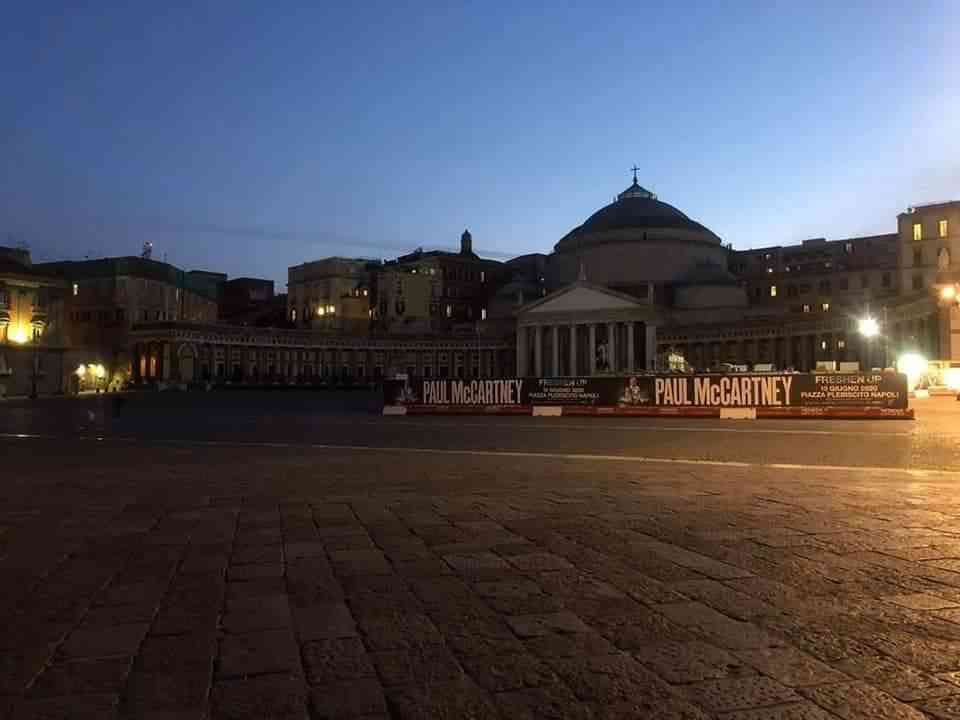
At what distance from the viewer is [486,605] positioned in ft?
18.4

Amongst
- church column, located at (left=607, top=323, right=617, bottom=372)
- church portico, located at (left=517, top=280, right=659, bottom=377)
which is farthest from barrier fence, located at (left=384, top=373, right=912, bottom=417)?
church column, located at (left=607, top=323, right=617, bottom=372)

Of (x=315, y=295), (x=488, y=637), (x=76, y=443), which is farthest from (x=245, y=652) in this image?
(x=315, y=295)

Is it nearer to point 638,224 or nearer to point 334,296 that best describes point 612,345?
point 638,224

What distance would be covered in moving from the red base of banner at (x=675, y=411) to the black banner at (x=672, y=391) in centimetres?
20

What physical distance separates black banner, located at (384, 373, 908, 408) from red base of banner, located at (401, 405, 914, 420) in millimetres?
204

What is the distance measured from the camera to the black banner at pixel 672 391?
3106 centimetres

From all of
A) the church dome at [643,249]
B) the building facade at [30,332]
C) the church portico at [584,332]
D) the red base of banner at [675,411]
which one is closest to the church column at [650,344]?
the church portico at [584,332]

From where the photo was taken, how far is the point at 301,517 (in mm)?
9453

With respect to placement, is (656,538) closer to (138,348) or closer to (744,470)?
(744,470)

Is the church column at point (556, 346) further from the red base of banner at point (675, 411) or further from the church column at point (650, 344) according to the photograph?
the red base of banner at point (675, 411)

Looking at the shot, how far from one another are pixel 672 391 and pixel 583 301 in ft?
192

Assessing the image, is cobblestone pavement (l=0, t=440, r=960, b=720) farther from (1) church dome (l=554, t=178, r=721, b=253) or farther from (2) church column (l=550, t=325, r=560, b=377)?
(1) church dome (l=554, t=178, r=721, b=253)

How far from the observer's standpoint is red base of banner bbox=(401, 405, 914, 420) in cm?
3059

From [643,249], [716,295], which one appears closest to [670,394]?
[716,295]
